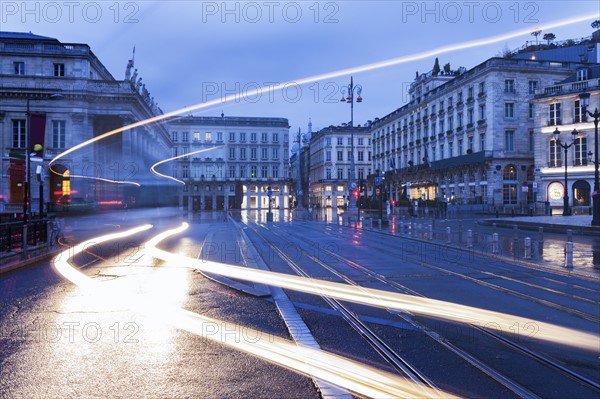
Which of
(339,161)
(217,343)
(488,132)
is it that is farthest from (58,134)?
(339,161)

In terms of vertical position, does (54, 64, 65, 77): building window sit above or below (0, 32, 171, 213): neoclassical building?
above

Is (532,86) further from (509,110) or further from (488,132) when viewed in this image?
(488,132)

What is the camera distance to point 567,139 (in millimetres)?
47219

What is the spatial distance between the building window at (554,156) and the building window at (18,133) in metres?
58.6

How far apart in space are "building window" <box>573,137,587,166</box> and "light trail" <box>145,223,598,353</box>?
45564 mm

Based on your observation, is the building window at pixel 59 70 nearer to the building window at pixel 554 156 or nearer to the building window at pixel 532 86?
the building window at pixel 532 86

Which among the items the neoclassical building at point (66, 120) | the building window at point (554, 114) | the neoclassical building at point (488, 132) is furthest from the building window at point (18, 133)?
the building window at point (554, 114)

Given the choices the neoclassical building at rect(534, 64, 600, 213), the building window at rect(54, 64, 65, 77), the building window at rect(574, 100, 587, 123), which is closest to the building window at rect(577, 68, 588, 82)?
the neoclassical building at rect(534, 64, 600, 213)

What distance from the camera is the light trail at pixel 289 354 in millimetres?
4500

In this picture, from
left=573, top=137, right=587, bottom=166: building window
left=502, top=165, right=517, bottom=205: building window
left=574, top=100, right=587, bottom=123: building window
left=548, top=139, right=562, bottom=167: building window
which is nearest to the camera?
left=573, top=137, right=587, bottom=166: building window

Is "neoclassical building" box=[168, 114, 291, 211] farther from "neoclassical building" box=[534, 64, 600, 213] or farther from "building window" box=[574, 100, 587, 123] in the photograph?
"building window" box=[574, 100, 587, 123]

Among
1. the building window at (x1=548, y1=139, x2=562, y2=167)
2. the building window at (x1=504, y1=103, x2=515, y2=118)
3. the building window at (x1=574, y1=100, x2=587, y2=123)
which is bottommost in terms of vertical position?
the building window at (x1=548, y1=139, x2=562, y2=167)

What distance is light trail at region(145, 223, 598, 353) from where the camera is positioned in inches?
247

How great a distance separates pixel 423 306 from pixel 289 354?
11.0ft
